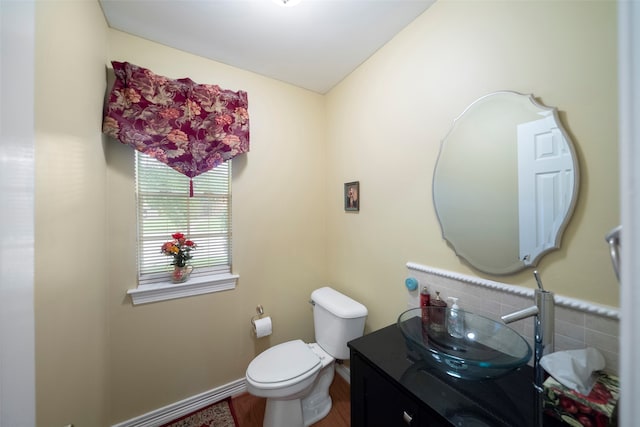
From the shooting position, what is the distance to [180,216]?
1.59 meters

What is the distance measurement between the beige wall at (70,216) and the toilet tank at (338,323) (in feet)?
4.15

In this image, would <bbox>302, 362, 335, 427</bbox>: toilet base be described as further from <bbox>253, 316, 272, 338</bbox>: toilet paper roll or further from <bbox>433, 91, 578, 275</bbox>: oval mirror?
<bbox>433, 91, 578, 275</bbox>: oval mirror

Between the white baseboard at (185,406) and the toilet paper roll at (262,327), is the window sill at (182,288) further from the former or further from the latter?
the white baseboard at (185,406)

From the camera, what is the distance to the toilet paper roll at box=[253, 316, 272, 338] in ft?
5.55

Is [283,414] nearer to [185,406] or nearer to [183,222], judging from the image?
[185,406]

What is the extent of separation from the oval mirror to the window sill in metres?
1.49

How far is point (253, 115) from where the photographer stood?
71.0 inches

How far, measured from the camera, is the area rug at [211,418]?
1498 mm

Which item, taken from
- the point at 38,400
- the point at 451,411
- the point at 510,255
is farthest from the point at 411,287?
the point at 38,400

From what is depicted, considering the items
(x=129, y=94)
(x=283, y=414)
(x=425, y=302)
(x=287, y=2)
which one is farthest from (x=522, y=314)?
(x=129, y=94)

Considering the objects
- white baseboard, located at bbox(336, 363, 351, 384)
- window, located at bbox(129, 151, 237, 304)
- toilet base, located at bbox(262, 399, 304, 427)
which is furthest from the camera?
white baseboard, located at bbox(336, 363, 351, 384)

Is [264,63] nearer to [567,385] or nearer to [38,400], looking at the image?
[38,400]

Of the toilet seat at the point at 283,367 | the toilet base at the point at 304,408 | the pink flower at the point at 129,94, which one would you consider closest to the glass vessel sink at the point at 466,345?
the toilet seat at the point at 283,367

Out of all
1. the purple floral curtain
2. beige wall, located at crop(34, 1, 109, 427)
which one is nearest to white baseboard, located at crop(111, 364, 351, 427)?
beige wall, located at crop(34, 1, 109, 427)
